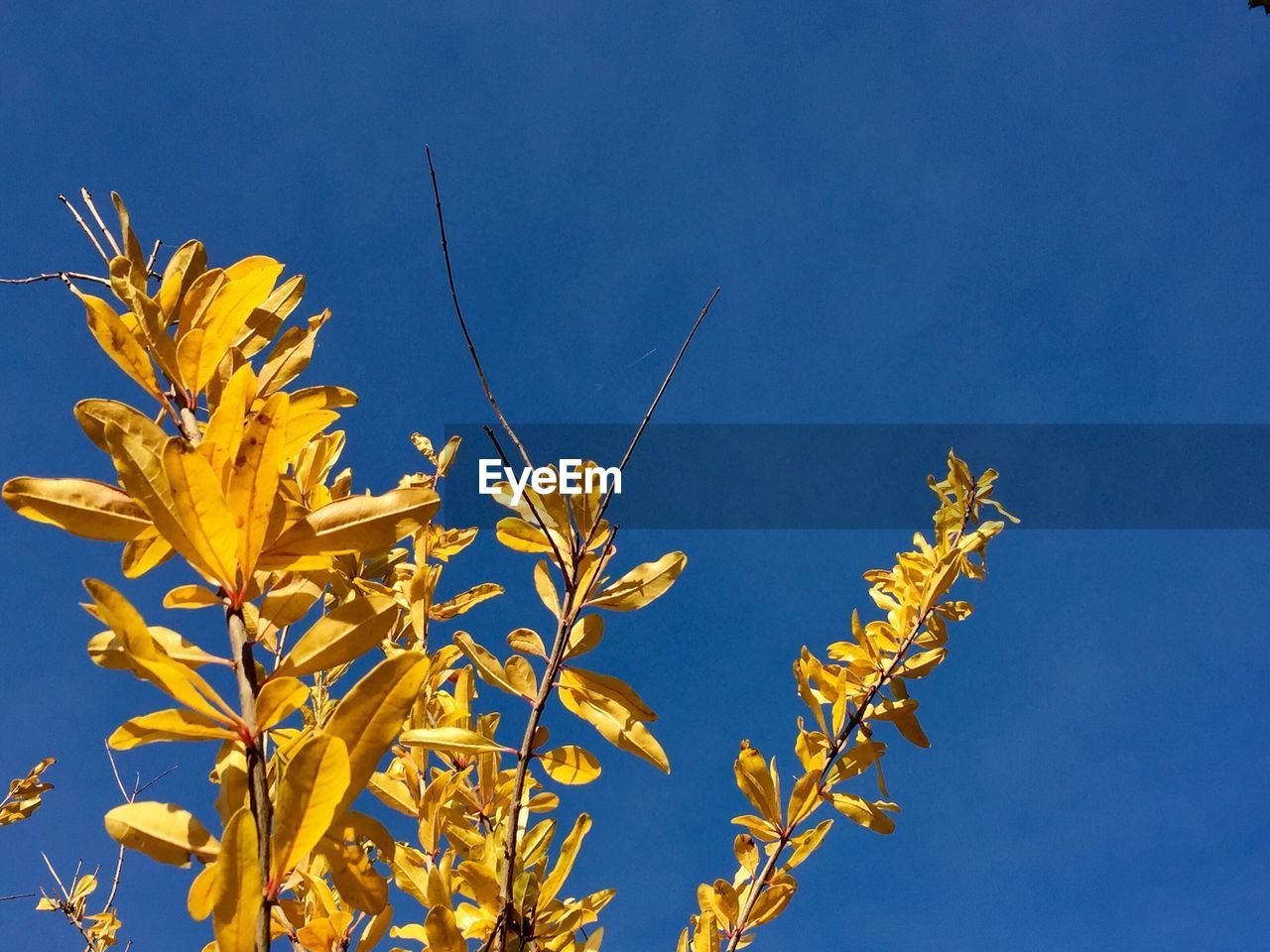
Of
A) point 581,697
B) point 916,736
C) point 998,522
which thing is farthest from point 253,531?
point 998,522

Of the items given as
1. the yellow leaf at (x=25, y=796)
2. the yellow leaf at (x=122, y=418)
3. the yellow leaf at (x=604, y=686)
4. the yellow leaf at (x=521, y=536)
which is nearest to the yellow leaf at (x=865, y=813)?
the yellow leaf at (x=604, y=686)

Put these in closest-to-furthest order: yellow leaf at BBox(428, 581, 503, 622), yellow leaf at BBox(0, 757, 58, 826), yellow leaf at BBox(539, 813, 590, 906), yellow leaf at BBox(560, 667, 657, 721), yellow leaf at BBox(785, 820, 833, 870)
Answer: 1. yellow leaf at BBox(560, 667, 657, 721)
2. yellow leaf at BBox(539, 813, 590, 906)
3. yellow leaf at BBox(785, 820, 833, 870)
4. yellow leaf at BBox(428, 581, 503, 622)
5. yellow leaf at BBox(0, 757, 58, 826)

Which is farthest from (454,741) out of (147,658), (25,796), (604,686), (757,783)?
(25,796)

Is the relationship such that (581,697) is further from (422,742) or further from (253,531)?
(253,531)

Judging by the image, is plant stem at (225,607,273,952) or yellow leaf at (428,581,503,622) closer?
plant stem at (225,607,273,952)

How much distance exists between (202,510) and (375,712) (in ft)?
1.04

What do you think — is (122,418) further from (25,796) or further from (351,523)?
(25,796)

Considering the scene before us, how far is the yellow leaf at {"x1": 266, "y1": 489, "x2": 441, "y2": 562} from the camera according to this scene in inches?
39.4

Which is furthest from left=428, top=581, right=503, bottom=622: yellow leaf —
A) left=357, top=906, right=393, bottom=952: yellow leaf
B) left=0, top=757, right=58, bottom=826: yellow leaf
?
left=0, top=757, right=58, bottom=826: yellow leaf

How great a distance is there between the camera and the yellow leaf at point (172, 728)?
2.99 ft

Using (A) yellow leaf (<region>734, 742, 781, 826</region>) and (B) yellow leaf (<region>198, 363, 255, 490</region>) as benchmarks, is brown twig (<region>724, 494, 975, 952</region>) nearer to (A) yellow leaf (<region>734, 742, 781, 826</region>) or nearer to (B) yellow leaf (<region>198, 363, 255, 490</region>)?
(A) yellow leaf (<region>734, 742, 781, 826</region>)

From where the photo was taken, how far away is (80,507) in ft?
3.27

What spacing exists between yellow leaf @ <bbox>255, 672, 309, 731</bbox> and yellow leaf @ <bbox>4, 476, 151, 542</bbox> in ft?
0.94

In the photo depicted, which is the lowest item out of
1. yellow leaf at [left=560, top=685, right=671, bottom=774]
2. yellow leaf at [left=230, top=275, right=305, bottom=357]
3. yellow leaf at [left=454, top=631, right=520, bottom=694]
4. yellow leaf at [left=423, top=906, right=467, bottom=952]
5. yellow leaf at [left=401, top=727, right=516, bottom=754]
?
yellow leaf at [left=423, top=906, right=467, bottom=952]
